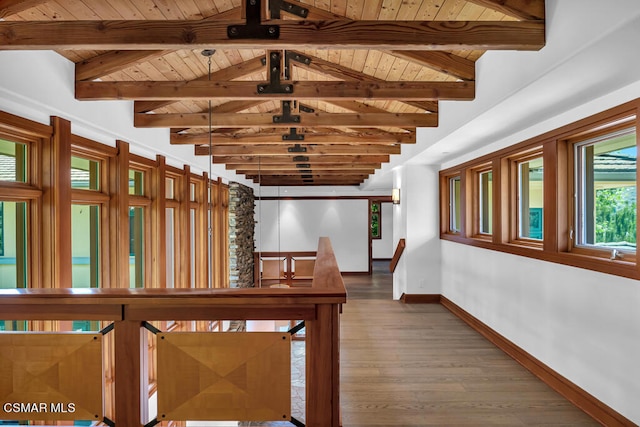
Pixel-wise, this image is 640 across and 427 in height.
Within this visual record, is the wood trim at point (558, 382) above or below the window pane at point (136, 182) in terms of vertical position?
below

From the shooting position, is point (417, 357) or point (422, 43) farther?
point (417, 357)

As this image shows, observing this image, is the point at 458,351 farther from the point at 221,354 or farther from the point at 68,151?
the point at 68,151

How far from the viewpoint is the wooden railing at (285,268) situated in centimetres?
1047

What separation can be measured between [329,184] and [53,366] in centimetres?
944

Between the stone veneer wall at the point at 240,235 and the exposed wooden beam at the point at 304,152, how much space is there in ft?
8.61

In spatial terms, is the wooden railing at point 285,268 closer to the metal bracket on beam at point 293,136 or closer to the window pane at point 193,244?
the window pane at point 193,244

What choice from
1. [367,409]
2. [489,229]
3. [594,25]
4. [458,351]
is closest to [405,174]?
[489,229]

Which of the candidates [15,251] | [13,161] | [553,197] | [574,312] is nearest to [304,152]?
[553,197]

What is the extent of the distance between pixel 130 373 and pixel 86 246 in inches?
93.1

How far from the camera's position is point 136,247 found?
454 cm

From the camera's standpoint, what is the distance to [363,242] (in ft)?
35.8

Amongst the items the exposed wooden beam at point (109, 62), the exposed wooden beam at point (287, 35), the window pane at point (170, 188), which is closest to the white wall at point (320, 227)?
the window pane at point (170, 188)

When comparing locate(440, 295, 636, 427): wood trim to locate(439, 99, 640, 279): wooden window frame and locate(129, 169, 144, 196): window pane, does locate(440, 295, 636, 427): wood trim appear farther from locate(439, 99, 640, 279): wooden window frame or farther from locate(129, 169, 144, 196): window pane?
locate(129, 169, 144, 196): window pane

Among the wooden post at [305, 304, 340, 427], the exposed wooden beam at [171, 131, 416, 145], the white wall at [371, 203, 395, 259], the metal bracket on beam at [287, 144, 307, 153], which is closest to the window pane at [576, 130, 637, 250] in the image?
the exposed wooden beam at [171, 131, 416, 145]
